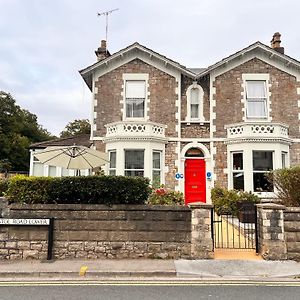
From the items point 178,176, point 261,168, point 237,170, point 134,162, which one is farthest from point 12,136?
point 261,168

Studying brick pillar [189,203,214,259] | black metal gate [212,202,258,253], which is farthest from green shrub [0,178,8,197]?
black metal gate [212,202,258,253]

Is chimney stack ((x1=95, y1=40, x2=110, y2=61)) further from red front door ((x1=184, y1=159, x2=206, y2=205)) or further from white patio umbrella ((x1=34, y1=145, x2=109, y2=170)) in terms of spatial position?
white patio umbrella ((x1=34, y1=145, x2=109, y2=170))

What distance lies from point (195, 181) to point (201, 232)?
26.8 ft

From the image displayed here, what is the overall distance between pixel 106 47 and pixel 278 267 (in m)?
15.8

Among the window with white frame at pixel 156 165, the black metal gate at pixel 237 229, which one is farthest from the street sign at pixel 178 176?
the black metal gate at pixel 237 229

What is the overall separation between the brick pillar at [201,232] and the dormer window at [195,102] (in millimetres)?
9158

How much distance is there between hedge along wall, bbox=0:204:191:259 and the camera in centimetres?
852

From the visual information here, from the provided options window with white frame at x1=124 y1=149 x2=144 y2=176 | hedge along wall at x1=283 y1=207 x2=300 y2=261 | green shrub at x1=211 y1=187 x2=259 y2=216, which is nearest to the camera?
hedge along wall at x1=283 y1=207 x2=300 y2=261

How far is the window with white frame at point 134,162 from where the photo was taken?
52.7 ft

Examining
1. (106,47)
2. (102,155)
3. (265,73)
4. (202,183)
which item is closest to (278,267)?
(102,155)

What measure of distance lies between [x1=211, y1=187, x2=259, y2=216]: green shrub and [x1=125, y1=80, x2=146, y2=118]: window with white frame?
18.8 ft

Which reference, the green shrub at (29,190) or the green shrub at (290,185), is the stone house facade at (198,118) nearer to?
the green shrub at (290,185)

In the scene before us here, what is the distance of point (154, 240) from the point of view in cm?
859

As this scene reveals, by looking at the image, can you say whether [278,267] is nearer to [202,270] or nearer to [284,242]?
[284,242]
